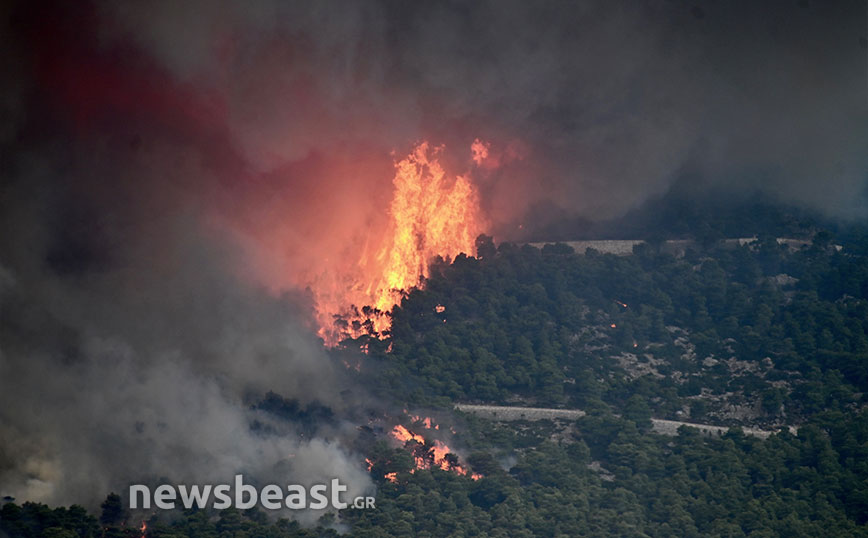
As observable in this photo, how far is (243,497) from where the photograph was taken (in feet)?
209

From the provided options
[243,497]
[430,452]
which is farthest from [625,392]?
[243,497]

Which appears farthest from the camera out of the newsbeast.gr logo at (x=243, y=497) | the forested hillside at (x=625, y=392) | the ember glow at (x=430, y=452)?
the ember glow at (x=430, y=452)

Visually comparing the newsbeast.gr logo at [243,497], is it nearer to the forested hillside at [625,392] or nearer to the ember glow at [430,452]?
the forested hillside at [625,392]

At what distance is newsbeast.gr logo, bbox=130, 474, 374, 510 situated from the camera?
62.8 metres

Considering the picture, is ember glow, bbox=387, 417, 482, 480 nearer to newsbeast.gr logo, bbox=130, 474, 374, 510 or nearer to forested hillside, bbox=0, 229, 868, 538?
forested hillside, bbox=0, 229, 868, 538

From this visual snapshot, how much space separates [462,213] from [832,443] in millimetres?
19908

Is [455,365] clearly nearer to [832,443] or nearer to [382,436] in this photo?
[382,436]

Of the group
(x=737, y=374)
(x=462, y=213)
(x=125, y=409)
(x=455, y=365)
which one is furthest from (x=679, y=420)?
(x=125, y=409)

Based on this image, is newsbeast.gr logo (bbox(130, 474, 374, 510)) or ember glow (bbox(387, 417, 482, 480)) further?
ember glow (bbox(387, 417, 482, 480))

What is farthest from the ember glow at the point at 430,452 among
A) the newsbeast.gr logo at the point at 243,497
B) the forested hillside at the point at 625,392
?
the newsbeast.gr logo at the point at 243,497

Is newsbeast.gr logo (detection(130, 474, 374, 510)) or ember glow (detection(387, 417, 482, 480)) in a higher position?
ember glow (detection(387, 417, 482, 480))

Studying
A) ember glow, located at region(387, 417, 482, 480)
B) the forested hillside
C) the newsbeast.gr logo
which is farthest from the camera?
ember glow, located at region(387, 417, 482, 480)

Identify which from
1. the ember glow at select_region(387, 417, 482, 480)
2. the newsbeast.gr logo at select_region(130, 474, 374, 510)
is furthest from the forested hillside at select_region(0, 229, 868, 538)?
the newsbeast.gr logo at select_region(130, 474, 374, 510)

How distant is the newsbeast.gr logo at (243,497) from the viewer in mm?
62812
